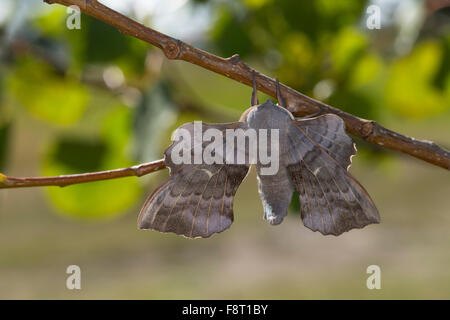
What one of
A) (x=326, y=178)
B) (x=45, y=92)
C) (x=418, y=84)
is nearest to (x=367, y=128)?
(x=326, y=178)

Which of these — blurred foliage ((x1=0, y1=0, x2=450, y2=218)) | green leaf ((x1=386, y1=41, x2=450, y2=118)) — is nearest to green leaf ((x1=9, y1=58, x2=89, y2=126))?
blurred foliage ((x1=0, y1=0, x2=450, y2=218))

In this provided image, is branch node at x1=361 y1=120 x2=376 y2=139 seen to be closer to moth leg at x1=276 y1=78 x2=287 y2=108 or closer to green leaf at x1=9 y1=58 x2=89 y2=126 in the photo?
moth leg at x1=276 y1=78 x2=287 y2=108

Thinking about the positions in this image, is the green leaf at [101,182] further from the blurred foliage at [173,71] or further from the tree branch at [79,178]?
the tree branch at [79,178]

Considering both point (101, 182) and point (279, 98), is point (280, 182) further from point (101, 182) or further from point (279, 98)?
point (101, 182)

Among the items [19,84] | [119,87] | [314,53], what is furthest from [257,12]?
[19,84]

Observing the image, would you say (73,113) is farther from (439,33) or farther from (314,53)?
(439,33)

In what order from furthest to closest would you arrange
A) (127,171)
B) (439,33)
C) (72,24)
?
(439,33) → (72,24) → (127,171)

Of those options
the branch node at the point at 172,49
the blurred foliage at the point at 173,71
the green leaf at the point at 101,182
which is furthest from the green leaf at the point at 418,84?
the branch node at the point at 172,49
